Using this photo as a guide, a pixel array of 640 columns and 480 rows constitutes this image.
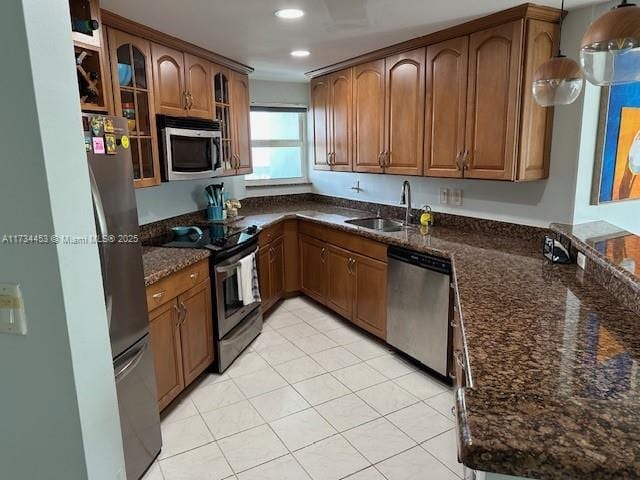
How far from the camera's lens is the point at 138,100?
112 inches

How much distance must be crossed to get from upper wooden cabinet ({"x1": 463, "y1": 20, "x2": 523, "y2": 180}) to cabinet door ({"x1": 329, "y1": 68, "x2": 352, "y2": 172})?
4.62 feet

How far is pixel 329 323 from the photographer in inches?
158

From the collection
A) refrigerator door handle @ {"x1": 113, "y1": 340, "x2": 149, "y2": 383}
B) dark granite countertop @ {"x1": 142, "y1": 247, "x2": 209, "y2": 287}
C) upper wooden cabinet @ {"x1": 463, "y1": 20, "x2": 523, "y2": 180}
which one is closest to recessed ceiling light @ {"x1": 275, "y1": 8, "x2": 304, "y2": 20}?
upper wooden cabinet @ {"x1": 463, "y1": 20, "x2": 523, "y2": 180}

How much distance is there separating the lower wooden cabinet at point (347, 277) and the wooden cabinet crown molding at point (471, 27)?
153 cm

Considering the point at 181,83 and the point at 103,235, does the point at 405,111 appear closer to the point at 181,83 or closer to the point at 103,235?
the point at 181,83

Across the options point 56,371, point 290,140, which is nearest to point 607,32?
point 56,371

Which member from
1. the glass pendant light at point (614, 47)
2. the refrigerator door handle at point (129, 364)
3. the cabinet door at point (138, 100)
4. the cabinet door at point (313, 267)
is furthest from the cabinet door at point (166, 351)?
the glass pendant light at point (614, 47)

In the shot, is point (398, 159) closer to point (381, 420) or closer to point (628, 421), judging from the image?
point (381, 420)

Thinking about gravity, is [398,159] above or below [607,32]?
below

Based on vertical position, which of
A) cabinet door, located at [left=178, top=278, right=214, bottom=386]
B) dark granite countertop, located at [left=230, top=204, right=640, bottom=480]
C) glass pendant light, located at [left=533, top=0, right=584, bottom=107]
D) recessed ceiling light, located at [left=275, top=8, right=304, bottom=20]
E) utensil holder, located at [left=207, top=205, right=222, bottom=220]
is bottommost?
cabinet door, located at [left=178, top=278, right=214, bottom=386]

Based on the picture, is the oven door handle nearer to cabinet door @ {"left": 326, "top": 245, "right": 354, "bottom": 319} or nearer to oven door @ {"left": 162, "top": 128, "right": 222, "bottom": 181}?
oven door @ {"left": 162, "top": 128, "right": 222, "bottom": 181}

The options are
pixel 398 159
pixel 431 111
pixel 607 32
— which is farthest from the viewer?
pixel 398 159

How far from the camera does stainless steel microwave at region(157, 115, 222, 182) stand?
2990mm

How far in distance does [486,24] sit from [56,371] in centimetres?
290
